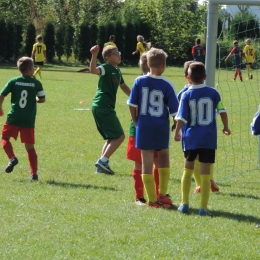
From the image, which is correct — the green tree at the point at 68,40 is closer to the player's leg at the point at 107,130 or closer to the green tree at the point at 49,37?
the green tree at the point at 49,37

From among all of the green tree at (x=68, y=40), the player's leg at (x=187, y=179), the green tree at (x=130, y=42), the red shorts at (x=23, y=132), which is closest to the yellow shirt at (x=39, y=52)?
the green tree at (x=68, y=40)

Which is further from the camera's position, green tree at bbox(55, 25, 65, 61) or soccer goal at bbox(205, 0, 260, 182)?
green tree at bbox(55, 25, 65, 61)

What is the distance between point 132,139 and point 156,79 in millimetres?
859

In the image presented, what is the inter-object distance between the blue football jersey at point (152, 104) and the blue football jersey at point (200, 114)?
242mm

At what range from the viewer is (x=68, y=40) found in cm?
4309

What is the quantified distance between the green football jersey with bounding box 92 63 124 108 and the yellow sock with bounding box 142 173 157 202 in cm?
223

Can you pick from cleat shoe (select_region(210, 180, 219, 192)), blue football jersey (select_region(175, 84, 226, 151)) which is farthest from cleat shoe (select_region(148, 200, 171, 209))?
cleat shoe (select_region(210, 180, 219, 192))

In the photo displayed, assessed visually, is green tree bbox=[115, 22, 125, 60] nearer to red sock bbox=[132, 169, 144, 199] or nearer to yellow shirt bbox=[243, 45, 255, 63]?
yellow shirt bbox=[243, 45, 255, 63]

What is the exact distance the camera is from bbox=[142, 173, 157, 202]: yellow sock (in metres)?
6.76

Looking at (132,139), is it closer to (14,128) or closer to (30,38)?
(14,128)

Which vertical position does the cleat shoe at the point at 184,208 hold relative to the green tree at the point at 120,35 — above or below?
below

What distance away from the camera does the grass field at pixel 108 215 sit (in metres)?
→ 5.23

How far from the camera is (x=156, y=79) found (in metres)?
6.70

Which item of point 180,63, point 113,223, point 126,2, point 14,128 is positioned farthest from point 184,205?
point 126,2
